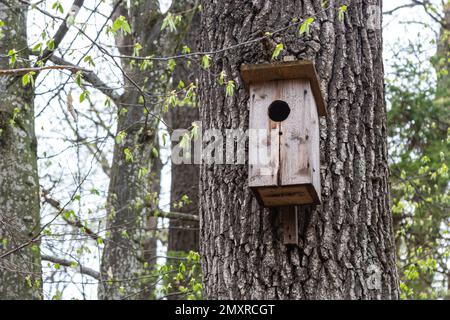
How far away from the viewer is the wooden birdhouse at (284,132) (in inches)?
151

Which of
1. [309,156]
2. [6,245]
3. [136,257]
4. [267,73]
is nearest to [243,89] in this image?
[267,73]

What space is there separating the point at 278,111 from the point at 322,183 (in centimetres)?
44

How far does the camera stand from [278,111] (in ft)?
13.4

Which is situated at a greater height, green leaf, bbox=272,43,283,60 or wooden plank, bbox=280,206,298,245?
green leaf, bbox=272,43,283,60

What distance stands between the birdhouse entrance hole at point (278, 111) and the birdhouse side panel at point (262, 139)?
0.13ft

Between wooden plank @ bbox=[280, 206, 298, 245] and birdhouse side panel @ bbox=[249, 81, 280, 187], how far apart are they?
0.22 meters

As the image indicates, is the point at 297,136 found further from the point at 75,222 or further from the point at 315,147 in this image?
the point at 75,222

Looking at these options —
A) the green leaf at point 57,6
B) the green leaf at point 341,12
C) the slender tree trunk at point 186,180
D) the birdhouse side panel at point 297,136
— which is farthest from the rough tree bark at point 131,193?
the birdhouse side panel at point 297,136

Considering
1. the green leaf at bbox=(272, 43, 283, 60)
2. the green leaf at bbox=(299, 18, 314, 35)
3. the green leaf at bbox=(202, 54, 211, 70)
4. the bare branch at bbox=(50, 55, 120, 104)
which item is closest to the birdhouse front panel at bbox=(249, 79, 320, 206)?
the green leaf at bbox=(272, 43, 283, 60)

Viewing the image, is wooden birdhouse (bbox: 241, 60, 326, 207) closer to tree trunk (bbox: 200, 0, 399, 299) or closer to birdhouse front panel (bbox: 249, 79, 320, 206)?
birdhouse front panel (bbox: 249, 79, 320, 206)

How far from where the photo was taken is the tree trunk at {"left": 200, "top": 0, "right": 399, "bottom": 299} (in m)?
3.92

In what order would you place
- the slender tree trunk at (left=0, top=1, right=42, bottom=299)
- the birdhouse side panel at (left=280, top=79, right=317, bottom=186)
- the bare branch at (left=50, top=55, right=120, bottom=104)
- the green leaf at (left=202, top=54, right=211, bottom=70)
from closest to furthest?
the birdhouse side panel at (left=280, top=79, right=317, bottom=186), the green leaf at (left=202, top=54, right=211, bottom=70), the slender tree trunk at (left=0, top=1, right=42, bottom=299), the bare branch at (left=50, top=55, right=120, bottom=104)

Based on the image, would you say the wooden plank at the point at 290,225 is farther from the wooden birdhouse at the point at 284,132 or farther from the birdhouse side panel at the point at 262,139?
the birdhouse side panel at the point at 262,139

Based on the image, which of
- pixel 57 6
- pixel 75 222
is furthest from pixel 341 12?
pixel 75 222
